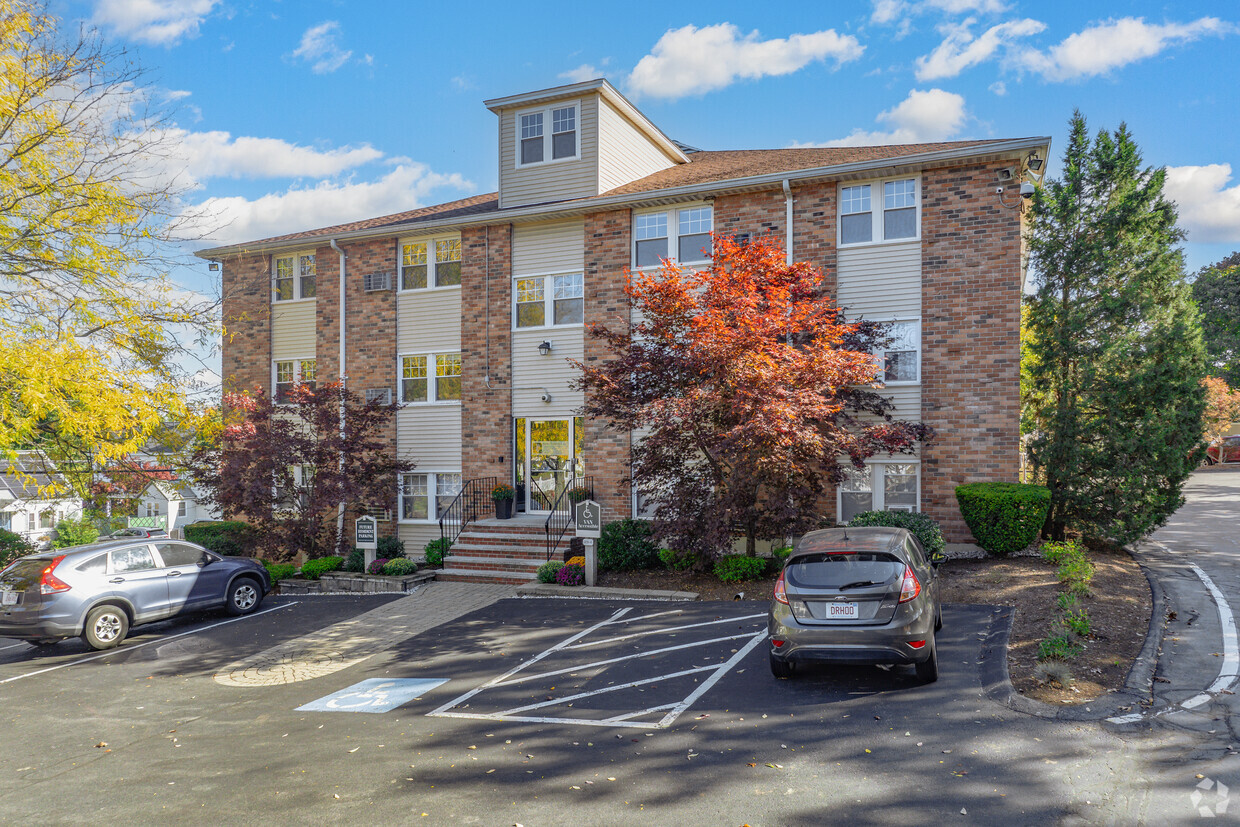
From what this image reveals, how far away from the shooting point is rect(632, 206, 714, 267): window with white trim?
1608 cm

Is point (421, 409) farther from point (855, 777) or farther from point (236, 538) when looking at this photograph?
point (855, 777)

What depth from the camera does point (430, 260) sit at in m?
18.8

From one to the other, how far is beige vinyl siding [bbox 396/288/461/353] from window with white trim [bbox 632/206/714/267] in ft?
16.2

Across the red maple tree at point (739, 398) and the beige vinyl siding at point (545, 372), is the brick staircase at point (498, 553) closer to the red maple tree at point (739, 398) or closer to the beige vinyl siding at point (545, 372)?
the beige vinyl siding at point (545, 372)

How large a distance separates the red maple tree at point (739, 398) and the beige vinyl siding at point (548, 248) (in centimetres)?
444

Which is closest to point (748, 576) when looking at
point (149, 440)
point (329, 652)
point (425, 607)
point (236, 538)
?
point (425, 607)

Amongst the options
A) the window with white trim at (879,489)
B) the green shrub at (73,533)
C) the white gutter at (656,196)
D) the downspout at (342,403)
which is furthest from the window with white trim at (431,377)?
the green shrub at (73,533)

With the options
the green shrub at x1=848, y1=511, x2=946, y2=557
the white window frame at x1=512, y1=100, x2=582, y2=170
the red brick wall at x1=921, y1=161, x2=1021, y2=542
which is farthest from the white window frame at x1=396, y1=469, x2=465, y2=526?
the red brick wall at x1=921, y1=161, x2=1021, y2=542

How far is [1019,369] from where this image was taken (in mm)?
13469

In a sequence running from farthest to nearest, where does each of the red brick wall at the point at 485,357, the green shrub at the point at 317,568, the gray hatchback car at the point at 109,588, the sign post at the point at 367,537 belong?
the red brick wall at the point at 485,357 → the green shrub at the point at 317,568 → the sign post at the point at 367,537 → the gray hatchback car at the point at 109,588

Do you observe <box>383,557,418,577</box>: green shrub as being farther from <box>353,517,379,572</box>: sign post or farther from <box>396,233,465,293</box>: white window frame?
<box>396,233,465,293</box>: white window frame

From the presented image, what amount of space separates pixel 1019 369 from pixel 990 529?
122 inches

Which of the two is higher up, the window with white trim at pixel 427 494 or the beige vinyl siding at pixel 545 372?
the beige vinyl siding at pixel 545 372

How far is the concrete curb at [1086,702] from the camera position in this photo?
245 inches
